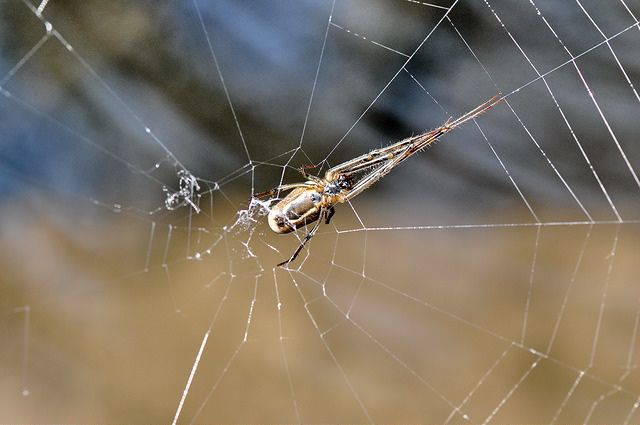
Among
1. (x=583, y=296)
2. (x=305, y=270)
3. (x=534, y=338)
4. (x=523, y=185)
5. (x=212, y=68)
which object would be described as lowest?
(x=534, y=338)

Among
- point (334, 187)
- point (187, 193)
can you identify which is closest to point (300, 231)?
point (187, 193)

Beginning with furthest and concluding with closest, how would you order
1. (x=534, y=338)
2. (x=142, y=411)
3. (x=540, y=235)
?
1. (x=540, y=235)
2. (x=534, y=338)
3. (x=142, y=411)

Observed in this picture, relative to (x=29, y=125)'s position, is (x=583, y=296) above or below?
below

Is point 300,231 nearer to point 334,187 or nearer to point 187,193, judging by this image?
point 187,193

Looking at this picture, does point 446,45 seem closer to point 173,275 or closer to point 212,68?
point 212,68

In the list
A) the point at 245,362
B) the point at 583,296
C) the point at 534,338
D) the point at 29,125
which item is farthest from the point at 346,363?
the point at 29,125

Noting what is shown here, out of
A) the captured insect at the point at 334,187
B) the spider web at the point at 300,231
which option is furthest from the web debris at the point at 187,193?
the captured insect at the point at 334,187

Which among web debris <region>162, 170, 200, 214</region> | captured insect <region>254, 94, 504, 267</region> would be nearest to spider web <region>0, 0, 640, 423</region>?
web debris <region>162, 170, 200, 214</region>

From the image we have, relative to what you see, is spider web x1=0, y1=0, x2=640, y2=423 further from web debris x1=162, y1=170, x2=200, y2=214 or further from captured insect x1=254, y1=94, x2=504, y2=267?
captured insect x1=254, y1=94, x2=504, y2=267
